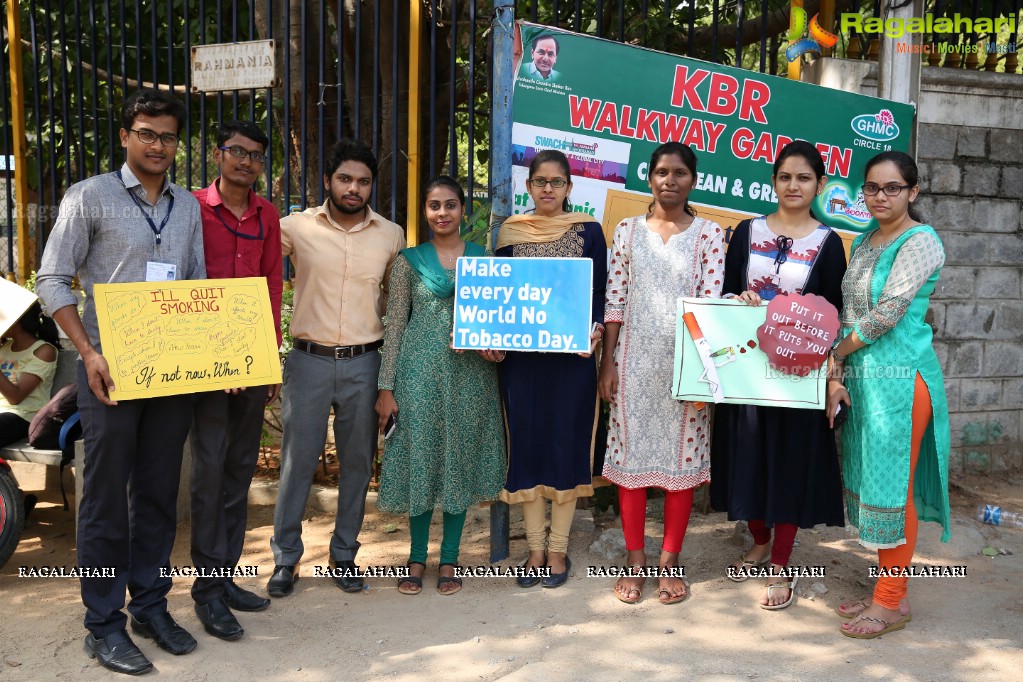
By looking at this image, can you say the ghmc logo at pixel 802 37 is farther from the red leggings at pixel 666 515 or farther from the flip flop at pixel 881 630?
the flip flop at pixel 881 630

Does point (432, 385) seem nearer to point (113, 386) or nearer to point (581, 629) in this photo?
point (581, 629)

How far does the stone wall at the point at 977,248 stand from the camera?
5.66 m

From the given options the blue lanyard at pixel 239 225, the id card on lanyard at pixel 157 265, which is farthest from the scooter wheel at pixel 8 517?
the blue lanyard at pixel 239 225

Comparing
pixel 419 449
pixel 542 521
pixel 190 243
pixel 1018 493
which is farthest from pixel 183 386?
pixel 1018 493

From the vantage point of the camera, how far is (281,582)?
4.17m

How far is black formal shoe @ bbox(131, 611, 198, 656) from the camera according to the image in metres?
3.57

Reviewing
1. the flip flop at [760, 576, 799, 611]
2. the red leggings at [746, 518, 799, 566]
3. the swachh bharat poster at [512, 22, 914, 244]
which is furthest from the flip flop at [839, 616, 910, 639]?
the swachh bharat poster at [512, 22, 914, 244]

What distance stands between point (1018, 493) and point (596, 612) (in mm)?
3399

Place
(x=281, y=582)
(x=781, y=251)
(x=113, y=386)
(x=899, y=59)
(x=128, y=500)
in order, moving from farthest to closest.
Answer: (x=899, y=59), (x=281, y=582), (x=781, y=251), (x=128, y=500), (x=113, y=386)

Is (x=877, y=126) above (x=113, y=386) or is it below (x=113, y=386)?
above

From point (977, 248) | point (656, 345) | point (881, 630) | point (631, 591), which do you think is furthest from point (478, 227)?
point (977, 248)

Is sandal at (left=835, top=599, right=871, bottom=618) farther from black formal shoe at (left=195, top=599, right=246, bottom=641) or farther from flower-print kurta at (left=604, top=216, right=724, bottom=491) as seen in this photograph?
black formal shoe at (left=195, top=599, right=246, bottom=641)

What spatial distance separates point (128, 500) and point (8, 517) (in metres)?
1.19

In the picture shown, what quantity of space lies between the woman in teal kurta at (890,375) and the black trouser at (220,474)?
2380 mm
